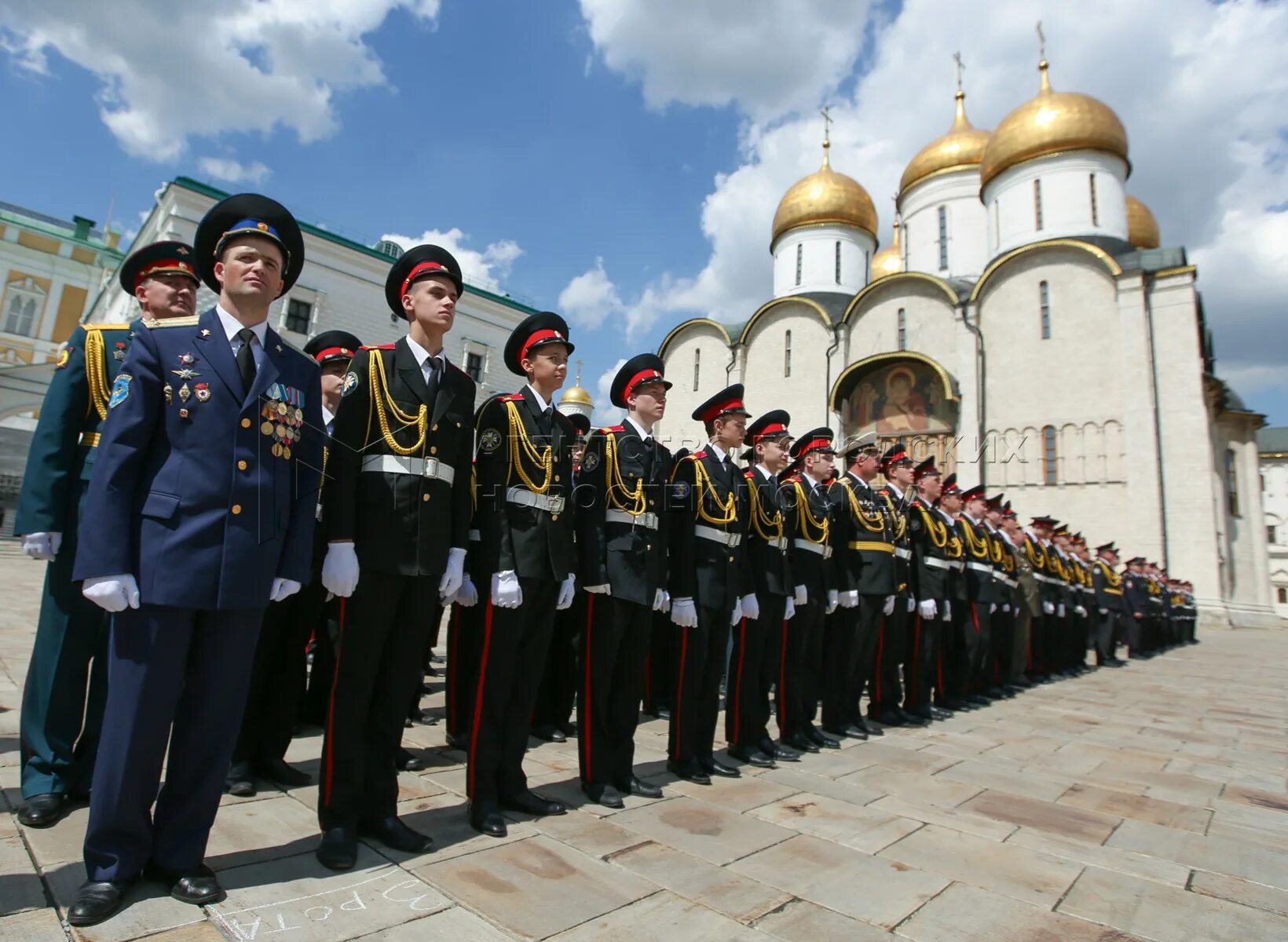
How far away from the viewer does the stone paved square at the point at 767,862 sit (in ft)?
7.24

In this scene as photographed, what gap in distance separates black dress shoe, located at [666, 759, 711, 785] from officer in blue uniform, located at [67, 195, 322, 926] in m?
2.41

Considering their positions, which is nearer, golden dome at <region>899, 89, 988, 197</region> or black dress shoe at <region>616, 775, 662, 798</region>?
black dress shoe at <region>616, 775, 662, 798</region>

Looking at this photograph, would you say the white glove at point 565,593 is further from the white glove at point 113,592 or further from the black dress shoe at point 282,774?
the white glove at point 113,592

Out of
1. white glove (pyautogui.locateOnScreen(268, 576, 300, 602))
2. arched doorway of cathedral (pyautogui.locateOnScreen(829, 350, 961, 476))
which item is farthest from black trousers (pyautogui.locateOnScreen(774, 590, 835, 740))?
arched doorway of cathedral (pyautogui.locateOnScreen(829, 350, 961, 476))

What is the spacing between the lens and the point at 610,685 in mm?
3740

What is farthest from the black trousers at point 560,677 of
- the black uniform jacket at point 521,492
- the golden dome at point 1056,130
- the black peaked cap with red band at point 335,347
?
the golden dome at point 1056,130

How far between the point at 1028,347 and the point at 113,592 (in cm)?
2473

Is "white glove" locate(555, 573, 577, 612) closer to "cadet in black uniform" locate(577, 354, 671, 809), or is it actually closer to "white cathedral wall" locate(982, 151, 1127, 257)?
"cadet in black uniform" locate(577, 354, 671, 809)

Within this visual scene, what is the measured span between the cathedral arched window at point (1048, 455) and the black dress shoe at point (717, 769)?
2041cm

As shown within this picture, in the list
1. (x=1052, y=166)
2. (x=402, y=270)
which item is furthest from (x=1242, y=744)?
(x=1052, y=166)

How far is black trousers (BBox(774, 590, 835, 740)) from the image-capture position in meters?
4.90

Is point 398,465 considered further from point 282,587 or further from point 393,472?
point 282,587

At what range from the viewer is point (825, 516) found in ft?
17.4

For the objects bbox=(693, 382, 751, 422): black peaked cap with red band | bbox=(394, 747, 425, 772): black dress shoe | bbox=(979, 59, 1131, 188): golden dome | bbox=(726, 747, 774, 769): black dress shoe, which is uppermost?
bbox=(979, 59, 1131, 188): golden dome
